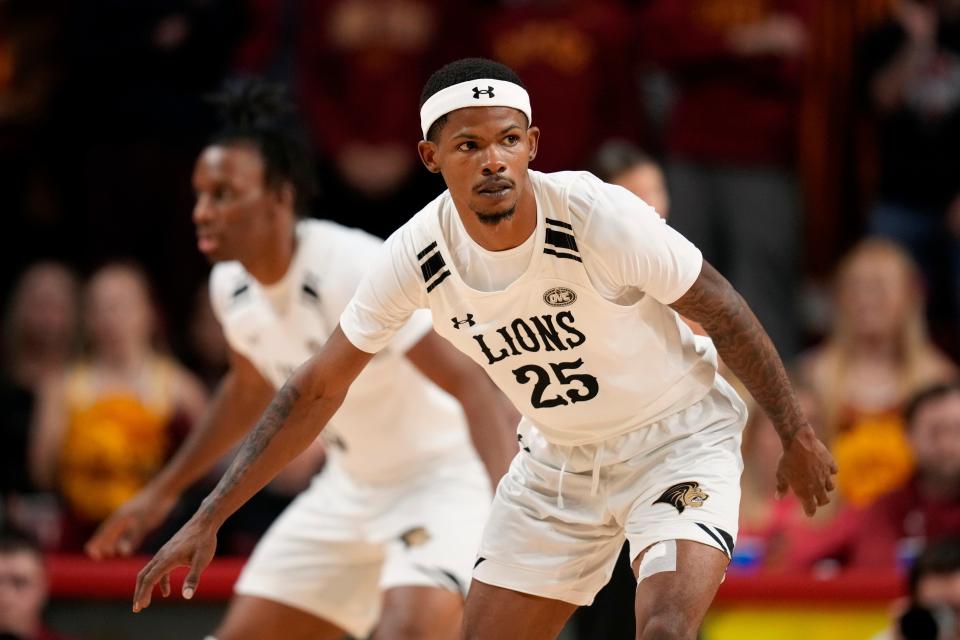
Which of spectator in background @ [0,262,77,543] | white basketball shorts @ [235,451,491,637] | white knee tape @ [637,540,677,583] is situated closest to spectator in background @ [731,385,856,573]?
white basketball shorts @ [235,451,491,637]

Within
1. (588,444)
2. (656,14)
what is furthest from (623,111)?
(588,444)

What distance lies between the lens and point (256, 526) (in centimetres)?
780

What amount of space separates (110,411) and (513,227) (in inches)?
171

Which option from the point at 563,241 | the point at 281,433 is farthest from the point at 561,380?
the point at 281,433

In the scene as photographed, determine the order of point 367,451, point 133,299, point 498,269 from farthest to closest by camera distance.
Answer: point 133,299
point 367,451
point 498,269

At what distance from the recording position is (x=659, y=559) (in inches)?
166

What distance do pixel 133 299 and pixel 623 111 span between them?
119 inches

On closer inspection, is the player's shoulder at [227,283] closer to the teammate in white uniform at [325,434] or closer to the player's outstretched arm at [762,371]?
the teammate in white uniform at [325,434]

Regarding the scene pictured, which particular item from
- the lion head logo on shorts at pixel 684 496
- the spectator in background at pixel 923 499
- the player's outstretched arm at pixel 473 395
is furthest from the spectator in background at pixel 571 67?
the lion head logo on shorts at pixel 684 496

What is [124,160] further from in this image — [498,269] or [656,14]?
[498,269]

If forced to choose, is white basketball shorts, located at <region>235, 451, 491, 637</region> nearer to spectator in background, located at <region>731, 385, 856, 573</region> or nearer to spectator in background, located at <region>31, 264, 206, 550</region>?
spectator in background, located at <region>731, 385, 856, 573</region>

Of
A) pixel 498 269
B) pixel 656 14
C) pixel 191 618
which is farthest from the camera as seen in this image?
pixel 656 14

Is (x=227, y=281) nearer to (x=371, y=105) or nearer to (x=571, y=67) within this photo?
(x=371, y=105)

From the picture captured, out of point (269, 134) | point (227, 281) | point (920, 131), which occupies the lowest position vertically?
point (227, 281)
